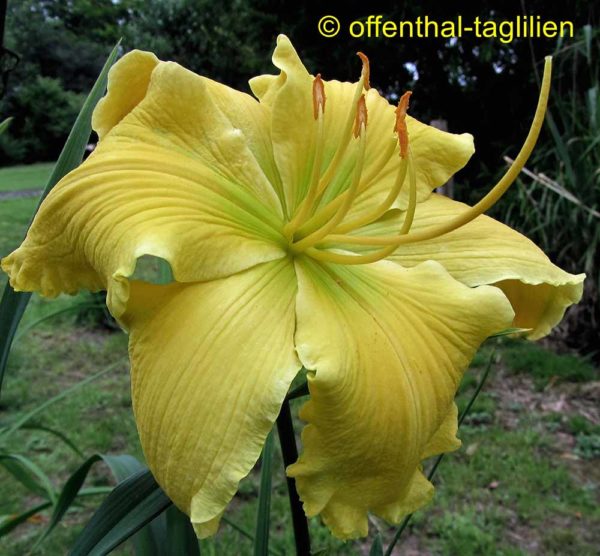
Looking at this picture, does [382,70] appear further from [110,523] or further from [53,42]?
[53,42]

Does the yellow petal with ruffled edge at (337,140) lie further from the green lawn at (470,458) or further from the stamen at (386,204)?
the green lawn at (470,458)

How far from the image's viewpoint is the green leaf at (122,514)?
0.58 meters

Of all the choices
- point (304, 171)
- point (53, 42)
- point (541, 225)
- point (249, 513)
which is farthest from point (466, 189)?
point (53, 42)

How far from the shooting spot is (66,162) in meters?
0.72

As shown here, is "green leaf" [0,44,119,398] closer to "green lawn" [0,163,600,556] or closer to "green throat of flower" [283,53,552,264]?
"green throat of flower" [283,53,552,264]

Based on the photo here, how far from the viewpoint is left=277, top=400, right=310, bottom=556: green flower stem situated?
61 cm

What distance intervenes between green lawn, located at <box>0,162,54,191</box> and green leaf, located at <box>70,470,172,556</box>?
1028 cm

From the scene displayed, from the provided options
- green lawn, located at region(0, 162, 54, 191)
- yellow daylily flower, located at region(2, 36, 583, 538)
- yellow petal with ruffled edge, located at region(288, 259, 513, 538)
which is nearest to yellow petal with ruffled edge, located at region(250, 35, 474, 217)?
yellow daylily flower, located at region(2, 36, 583, 538)

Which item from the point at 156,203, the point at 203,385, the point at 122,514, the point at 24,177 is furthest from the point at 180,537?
the point at 24,177

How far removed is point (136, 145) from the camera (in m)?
0.62

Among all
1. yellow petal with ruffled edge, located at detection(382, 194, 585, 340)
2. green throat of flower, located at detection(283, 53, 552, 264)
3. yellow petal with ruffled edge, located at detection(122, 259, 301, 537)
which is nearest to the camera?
yellow petal with ruffled edge, located at detection(122, 259, 301, 537)

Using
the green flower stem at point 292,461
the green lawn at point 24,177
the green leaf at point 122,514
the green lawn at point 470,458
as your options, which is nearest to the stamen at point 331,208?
the green flower stem at point 292,461

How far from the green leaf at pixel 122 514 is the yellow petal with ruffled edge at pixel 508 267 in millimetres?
386

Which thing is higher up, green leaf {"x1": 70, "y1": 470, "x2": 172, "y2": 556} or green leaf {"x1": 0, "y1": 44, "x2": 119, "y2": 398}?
green leaf {"x1": 0, "y1": 44, "x2": 119, "y2": 398}
